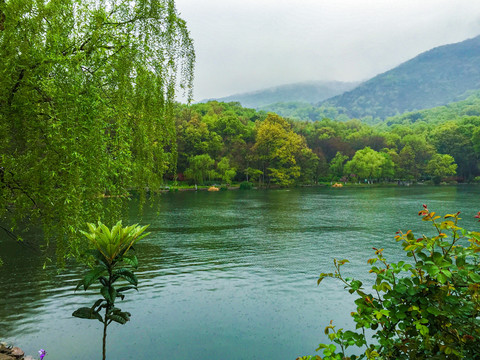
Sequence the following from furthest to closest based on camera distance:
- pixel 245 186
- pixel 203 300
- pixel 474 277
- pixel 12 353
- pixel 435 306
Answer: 1. pixel 245 186
2. pixel 203 300
3. pixel 12 353
4. pixel 435 306
5. pixel 474 277

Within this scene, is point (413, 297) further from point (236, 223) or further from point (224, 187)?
point (224, 187)

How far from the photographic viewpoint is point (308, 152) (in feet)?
286

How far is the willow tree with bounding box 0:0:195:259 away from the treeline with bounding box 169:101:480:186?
65425 millimetres

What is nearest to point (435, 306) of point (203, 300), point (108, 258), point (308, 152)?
point (108, 258)

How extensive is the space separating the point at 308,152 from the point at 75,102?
273 feet

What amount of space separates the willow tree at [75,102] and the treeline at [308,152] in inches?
2576

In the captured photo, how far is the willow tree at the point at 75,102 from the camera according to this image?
20.9 feet

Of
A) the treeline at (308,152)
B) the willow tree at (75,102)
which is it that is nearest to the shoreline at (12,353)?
the willow tree at (75,102)

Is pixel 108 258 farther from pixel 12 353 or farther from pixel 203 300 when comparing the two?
pixel 203 300

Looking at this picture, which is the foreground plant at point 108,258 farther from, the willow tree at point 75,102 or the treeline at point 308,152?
the treeline at point 308,152

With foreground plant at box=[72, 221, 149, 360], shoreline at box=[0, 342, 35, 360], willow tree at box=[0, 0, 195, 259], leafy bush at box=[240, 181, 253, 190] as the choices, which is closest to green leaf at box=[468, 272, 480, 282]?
foreground plant at box=[72, 221, 149, 360]

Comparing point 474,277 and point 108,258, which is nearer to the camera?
point 474,277

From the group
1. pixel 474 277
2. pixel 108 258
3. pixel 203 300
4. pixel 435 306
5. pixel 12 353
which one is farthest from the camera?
pixel 203 300

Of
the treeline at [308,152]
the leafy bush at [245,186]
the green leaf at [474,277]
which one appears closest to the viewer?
the green leaf at [474,277]
